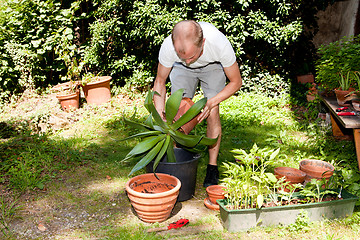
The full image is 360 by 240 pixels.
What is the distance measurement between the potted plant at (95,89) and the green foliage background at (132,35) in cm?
57

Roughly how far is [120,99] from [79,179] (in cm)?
327

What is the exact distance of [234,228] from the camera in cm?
231

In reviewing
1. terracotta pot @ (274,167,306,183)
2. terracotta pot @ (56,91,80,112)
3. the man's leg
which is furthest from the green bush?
terracotta pot @ (56,91,80,112)

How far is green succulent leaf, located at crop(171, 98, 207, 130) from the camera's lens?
258 cm

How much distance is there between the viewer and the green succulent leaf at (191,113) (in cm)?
258

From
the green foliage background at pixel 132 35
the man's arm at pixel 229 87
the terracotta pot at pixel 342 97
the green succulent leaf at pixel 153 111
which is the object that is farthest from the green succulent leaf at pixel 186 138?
the green foliage background at pixel 132 35

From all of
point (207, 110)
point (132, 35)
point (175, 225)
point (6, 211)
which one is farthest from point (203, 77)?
point (132, 35)

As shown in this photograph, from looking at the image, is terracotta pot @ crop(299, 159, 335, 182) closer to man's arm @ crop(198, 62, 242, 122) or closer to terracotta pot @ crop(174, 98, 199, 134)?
man's arm @ crop(198, 62, 242, 122)

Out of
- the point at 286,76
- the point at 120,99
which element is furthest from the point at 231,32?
the point at 120,99

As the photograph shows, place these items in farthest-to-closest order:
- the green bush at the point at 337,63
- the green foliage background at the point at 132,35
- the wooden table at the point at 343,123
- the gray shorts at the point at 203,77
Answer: the green foliage background at the point at 132,35 < the green bush at the point at 337,63 < the gray shorts at the point at 203,77 < the wooden table at the point at 343,123

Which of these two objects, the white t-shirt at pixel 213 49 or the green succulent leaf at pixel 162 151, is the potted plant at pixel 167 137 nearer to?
the green succulent leaf at pixel 162 151

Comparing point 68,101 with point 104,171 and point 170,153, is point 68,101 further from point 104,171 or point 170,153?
point 170,153

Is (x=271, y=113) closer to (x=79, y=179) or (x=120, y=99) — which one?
(x=120, y=99)

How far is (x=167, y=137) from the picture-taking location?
2.74 m
